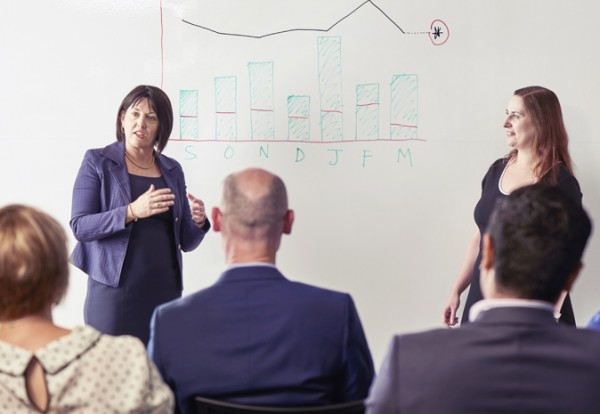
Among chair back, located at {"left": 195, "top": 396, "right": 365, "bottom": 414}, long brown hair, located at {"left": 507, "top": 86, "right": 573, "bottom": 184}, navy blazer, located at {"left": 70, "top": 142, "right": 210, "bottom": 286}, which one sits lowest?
chair back, located at {"left": 195, "top": 396, "right": 365, "bottom": 414}

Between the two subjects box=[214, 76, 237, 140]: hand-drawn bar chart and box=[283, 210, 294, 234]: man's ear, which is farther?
box=[214, 76, 237, 140]: hand-drawn bar chart

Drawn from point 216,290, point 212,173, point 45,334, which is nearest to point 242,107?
point 212,173

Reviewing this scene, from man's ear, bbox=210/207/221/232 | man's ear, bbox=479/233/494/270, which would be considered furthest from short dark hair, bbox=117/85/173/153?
man's ear, bbox=479/233/494/270

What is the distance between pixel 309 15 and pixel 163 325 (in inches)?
70.0

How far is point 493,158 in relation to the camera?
10.3ft

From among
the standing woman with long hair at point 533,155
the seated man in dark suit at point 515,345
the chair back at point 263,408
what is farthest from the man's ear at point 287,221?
the standing woman with long hair at point 533,155

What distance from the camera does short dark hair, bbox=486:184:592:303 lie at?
1.35 meters

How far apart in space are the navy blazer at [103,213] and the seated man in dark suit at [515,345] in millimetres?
1626

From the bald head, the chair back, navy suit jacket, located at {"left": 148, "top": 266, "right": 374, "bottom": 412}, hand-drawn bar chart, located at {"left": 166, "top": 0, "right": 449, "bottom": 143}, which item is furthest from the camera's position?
hand-drawn bar chart, located at {"left": 166, "top": 0, "right": 449, "bottom": 143}

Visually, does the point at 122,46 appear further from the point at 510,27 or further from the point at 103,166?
the point at 510,27

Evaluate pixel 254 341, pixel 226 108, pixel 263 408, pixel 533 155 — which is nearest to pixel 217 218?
pixel 254 341

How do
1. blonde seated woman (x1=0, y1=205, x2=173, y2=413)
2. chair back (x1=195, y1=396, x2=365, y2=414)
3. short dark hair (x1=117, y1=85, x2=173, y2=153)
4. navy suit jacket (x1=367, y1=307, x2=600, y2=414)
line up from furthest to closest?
short dark hair (x1=117, y1=85, x2=173, y2=153) → chair back (x1=195, y1=396, x2=365, y2=414) → blonde seated woman (x1=0, y1=205, x2=173, y2=413) → navy suit jacket (x1=367, y1=307, x2=600, y2=414)

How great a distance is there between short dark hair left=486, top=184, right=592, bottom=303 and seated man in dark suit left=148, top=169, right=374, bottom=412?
19.1 inches

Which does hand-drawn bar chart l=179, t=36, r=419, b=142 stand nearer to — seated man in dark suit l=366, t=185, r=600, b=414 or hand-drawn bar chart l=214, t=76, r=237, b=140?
hand-drawn bar chart l=214, t=76, r=237, b=140
